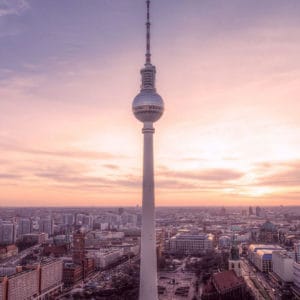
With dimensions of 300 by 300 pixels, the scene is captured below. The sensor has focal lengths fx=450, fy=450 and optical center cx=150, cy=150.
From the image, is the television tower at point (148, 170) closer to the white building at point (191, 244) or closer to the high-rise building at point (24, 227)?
the white building at point (191, 244)

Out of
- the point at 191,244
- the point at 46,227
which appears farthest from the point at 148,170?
the point at 46,227

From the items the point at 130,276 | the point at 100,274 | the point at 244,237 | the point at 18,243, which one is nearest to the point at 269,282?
the point at 130,276

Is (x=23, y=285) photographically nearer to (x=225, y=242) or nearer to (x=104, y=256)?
(x=104, y=256)

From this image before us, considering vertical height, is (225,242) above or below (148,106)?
below

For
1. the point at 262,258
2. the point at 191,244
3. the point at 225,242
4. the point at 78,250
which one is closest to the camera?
the point at 262,258

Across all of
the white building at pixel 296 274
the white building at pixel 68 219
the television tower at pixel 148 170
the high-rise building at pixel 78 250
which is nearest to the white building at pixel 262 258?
the white building at pixel 296 274

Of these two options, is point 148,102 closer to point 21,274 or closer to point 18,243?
point 21,274

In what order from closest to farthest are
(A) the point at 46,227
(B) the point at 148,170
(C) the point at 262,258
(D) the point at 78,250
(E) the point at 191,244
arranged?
1. (B) the point at 148,170
2. (C) the point at 262,258
3. (D) the point at 78,250
4. (E) the point at 191,244
5. (A) the point at 46,227
